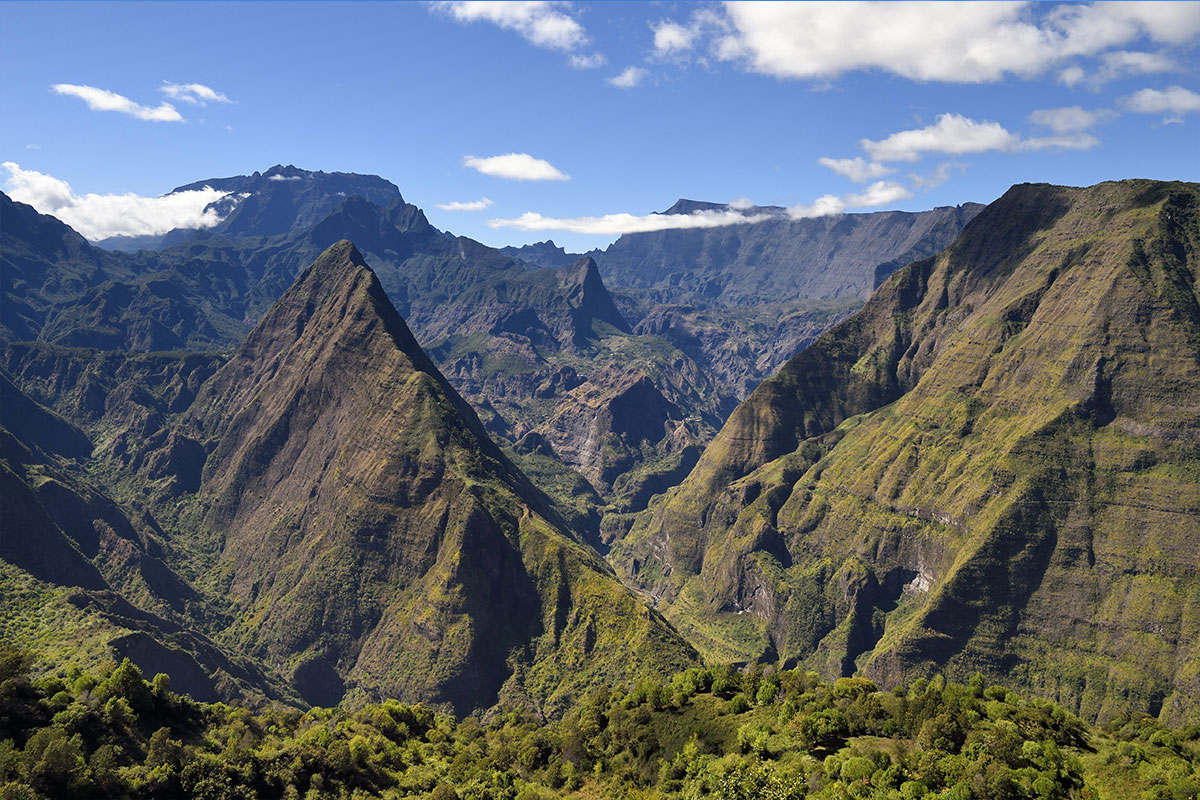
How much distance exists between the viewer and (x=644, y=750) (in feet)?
352

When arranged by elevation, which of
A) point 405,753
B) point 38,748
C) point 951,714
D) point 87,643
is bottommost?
point 87,643

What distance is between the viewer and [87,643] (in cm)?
15438

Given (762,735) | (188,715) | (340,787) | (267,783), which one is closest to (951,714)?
(762,735)

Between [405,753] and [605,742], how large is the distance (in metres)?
33.0

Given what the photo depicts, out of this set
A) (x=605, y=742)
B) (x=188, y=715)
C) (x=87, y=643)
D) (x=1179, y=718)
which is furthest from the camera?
(x=1179, y=718)

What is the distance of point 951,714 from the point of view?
86.8m

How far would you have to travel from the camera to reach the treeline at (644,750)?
72.8m

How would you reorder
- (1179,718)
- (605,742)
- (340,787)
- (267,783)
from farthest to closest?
1. (1179,718)
2. (605,742)
3. (340,787)
4. (267,783)

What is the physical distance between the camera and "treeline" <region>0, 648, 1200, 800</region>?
72750 mm

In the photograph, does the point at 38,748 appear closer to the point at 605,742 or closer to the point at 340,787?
the point at 340,787

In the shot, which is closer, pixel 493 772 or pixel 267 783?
pixel 267 783

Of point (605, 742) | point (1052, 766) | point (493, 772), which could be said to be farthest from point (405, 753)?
point (1052, 766)

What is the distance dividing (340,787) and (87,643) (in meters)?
100

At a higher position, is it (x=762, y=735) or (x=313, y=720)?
(x=762, y=735)
